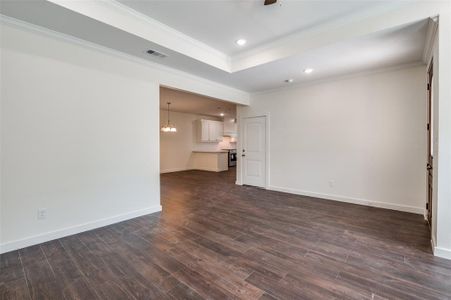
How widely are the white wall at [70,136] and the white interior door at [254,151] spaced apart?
9.92 ft

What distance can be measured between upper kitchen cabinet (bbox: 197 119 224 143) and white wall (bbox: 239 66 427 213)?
4725 millimetres

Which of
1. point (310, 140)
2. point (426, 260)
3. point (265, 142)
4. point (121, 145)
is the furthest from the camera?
point (265, 142)

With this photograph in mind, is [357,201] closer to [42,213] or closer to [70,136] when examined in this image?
[70,136]

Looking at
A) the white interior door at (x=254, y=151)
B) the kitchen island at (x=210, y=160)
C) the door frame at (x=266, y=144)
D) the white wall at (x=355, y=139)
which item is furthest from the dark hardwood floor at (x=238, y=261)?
the kitchen island at (x=210, y=160)

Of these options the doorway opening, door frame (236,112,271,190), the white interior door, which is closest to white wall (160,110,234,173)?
the doorway opening

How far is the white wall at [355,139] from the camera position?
3.85m

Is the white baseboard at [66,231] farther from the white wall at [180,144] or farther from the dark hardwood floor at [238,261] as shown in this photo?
the white wall at [180,144]

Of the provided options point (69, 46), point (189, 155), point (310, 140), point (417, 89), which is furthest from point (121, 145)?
point (189, 155)

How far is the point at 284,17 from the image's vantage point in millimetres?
2908

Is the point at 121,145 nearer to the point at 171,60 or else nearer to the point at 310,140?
the point at 171,60

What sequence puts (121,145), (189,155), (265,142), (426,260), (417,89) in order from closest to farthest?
(426,260)
(121,145)
(417,89)
(265,142)
(189,155)

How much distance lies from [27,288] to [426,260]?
4.02 m

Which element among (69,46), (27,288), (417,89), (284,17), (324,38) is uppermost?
(284,17)

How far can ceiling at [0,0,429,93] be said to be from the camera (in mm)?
2551
